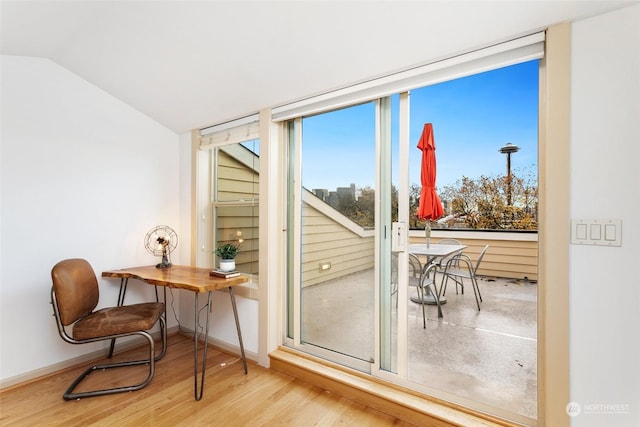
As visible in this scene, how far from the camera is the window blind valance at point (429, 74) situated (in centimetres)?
146

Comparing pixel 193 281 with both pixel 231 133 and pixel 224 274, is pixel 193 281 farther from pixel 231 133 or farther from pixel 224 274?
pixel 231 133

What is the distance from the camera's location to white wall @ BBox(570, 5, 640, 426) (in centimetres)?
125

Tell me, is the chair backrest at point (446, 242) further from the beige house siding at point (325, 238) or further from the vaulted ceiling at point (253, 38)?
the vaulted ceiling at point (253, 38)

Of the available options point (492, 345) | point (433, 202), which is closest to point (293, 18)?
point (433, 202)

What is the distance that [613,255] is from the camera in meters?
1.29

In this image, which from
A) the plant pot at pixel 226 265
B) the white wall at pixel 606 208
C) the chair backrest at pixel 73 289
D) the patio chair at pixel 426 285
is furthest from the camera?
the patio chair at pixel 426 285

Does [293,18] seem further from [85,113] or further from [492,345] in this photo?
[492,345]

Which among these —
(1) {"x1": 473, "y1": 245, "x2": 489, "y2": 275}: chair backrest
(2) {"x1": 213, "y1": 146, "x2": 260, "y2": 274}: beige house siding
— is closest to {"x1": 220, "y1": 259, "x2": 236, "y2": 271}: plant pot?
(2) {"x1": 213, "y1": 146, "x2": 260, "y2": 274}: beige house siding

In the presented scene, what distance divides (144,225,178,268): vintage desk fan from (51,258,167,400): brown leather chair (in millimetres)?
624

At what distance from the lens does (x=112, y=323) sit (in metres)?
2.03

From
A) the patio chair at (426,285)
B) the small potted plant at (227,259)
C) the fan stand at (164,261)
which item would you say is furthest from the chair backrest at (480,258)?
the fan stand at (164,261)

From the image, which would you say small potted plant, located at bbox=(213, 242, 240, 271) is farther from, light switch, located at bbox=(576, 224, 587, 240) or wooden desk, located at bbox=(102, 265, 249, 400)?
light switch, located at bbox=(576, 224, 587, 240)

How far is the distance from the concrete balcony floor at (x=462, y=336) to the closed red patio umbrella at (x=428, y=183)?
71 cm

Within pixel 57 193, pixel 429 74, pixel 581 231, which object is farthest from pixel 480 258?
pixel 57 193
